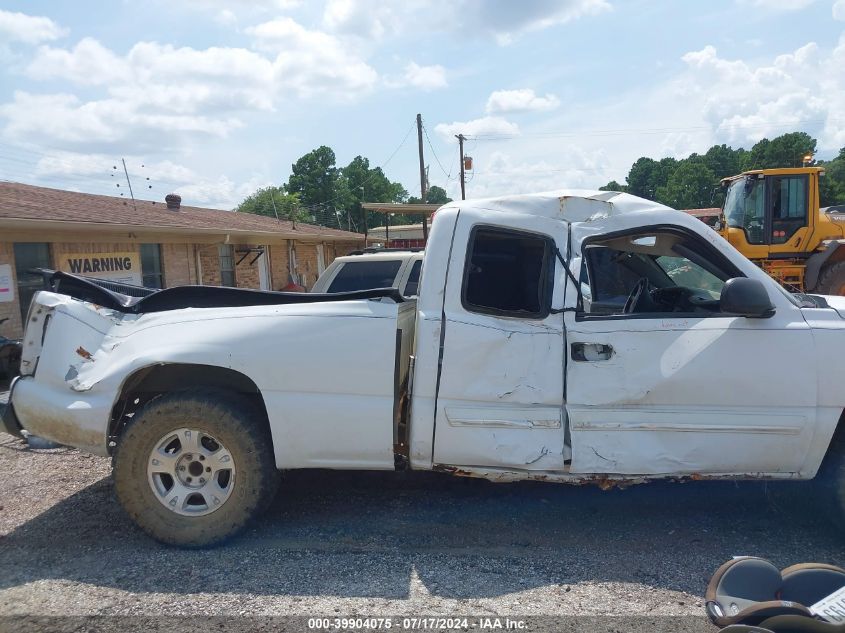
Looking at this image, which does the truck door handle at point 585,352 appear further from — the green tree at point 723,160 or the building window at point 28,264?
the green tree at point 723,160

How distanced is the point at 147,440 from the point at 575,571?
2526mm

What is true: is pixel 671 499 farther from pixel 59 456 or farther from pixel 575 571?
pixel 59 456

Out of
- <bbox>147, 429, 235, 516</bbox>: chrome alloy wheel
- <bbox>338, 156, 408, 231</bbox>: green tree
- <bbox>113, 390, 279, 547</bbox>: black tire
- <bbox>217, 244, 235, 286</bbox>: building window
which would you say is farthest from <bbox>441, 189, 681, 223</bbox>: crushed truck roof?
<bbox>338, 156, 408, 231</bbox>: green tree

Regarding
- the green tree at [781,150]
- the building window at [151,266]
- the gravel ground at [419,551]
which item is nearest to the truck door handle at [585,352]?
the gravel ground at [419,551]

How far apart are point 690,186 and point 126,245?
67530 millimetres

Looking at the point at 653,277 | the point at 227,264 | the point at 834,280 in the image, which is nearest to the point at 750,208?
the point at 834,280

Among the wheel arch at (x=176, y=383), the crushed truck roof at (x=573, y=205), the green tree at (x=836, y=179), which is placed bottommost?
the wheel arch at (x=176, y=383)

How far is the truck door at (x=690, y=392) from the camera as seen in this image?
3.67 meters

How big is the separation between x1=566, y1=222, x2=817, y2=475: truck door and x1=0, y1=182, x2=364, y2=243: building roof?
1062cm

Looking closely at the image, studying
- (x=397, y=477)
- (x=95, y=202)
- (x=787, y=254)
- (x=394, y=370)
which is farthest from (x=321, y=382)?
(x=95, y=202)

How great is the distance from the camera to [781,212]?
13.3m

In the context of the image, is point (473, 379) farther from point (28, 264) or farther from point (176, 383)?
point (28, 264)

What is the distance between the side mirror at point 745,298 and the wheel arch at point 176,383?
2677 millimetres

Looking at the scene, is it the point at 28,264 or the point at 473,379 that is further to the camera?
the point at 28,264
